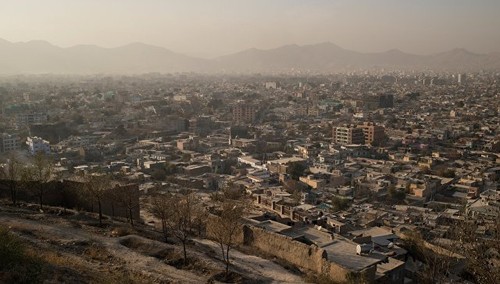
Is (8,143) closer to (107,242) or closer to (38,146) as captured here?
(38,146)

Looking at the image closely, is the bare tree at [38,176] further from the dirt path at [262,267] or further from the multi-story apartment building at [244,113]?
the multi-story apartment building at [244,113]

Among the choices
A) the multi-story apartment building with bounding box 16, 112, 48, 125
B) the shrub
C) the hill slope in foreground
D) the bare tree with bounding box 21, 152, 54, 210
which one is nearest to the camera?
the shrub

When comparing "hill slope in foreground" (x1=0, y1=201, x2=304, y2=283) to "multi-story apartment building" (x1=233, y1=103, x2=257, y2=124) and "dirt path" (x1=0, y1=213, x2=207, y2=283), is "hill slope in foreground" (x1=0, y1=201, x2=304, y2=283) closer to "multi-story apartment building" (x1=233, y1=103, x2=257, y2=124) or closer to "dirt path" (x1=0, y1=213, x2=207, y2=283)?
"dirt path" (x1=0, y1=213, x2=207, y2=283)

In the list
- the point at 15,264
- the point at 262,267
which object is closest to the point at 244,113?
the point at 262,267

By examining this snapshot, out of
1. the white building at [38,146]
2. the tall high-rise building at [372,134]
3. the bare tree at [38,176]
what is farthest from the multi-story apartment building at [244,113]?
the bare tree at [38,176]

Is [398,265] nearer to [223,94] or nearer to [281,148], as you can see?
[281,148]

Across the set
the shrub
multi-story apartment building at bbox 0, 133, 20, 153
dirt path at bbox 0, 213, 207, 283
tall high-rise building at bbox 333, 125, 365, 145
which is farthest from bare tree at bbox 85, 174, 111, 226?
tall high-rise building at bbox 333, 125, 365, 145
